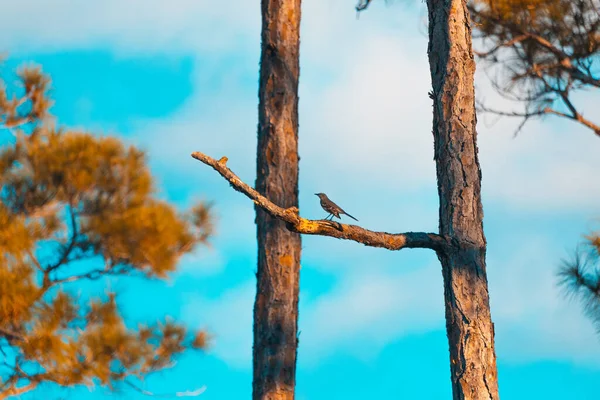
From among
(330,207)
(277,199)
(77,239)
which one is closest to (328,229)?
(330,207)

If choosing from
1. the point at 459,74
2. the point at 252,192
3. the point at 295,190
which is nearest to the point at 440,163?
the point at 459,74

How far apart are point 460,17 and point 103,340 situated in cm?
557

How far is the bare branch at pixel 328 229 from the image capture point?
293cm

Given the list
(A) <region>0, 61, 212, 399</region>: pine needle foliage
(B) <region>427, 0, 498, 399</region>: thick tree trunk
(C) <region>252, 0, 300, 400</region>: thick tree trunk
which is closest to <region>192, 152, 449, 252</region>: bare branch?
(B) <region>427, 0, 498, 399</region>: thick tree trunk

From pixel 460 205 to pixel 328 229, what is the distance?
0.70 meters

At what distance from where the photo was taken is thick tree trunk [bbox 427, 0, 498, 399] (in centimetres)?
317

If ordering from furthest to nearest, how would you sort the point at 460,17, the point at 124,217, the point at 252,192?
the point at 124,217 → the point at 460,17 → the point at 252,192

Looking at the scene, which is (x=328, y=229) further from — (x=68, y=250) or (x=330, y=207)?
(x=68, y=250)

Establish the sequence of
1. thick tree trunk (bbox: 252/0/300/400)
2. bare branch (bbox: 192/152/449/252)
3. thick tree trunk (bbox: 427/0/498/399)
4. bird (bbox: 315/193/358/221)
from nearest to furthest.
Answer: bare branch (bbox: 192/152/449/252), thick tree trunk (bbox: 427/0/498/399), bird (bbox: 315/193/358/221), thick tree trunk (bbox: 252/0/300/400)

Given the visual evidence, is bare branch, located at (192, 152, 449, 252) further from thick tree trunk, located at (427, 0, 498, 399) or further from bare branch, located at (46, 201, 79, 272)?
bare branch, located at (46, 201, 79, 272)

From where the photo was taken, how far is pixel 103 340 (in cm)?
758

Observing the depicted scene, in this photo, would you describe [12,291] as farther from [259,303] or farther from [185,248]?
[259,303]

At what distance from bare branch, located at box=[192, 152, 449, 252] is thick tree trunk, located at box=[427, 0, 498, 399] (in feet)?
0.48

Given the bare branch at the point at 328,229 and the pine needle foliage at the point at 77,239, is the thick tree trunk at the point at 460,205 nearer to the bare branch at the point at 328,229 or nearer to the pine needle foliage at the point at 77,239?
the bare branch at the point at 328,229
